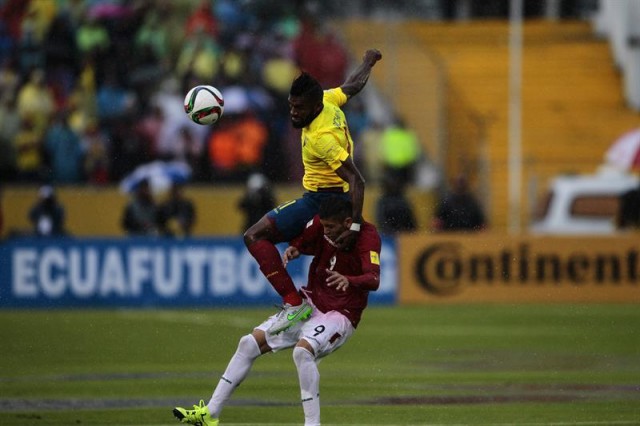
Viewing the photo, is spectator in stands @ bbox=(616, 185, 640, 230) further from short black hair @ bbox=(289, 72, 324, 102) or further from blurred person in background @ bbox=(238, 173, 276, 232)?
short black hair @ bbox=(289, 72, 324, 102)

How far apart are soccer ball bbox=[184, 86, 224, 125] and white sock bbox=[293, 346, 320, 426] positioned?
9.14 feet

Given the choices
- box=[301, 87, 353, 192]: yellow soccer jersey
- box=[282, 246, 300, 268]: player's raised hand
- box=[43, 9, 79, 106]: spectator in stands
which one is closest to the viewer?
box=[282, 246, 300, 268]: player's raised hand

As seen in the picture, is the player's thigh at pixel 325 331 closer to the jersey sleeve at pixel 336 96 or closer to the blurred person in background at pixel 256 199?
the jersey sleeve at pixel 336 96

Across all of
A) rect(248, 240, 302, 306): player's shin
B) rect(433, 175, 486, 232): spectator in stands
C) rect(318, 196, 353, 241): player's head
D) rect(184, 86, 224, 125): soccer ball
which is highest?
rect(184, 86, 224, 125): soccer ball

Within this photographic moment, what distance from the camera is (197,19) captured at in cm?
2984

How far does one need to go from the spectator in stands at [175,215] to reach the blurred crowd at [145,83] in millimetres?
1331

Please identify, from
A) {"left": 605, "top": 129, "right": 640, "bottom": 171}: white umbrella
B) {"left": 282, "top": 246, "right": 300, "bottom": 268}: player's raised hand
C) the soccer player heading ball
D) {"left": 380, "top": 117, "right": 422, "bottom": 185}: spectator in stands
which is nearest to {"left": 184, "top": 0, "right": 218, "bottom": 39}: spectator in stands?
{"left": 380, "top": 117, "right": 422, "bottom": 185}: spectator in stands

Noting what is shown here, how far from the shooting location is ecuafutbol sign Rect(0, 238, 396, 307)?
25.7 meters

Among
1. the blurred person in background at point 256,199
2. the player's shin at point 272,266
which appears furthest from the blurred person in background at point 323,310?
the blurred person in background at point 256,199

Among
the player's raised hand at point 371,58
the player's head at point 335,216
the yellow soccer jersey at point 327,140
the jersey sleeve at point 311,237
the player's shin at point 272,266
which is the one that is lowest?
the player's shin at point 272,266

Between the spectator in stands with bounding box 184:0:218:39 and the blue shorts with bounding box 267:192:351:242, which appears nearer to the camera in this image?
the blue shorts with bounding box 267:192:351:242

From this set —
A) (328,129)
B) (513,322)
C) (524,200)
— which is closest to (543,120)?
(524,200)

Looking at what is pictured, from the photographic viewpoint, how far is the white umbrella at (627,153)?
1089 inches

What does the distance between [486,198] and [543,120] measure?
447 cm
